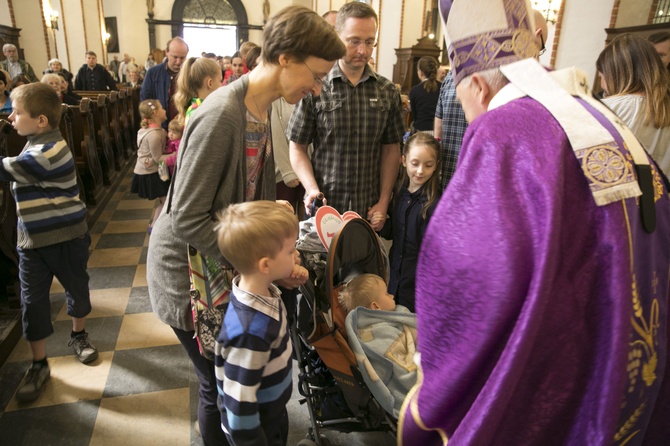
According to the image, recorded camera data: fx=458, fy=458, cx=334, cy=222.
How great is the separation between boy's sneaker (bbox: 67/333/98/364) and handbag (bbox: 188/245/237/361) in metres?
1.32

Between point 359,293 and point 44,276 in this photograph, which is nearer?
point 359,293

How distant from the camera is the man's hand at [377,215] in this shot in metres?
2.26

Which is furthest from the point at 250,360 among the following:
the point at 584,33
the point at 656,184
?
the point at 584,33

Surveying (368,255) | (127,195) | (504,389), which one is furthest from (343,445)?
(127,195)

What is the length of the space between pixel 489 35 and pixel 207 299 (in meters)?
1.01

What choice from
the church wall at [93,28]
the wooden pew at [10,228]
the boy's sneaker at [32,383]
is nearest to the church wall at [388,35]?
the church wall at [93,28]

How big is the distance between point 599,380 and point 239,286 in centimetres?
87

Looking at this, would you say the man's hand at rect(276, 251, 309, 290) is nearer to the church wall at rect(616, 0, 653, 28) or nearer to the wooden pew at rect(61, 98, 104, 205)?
the wooden pew at rect(61, 98, 104, 205)

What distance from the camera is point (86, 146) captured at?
422 centimetres

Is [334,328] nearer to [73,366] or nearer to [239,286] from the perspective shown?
[239,286]

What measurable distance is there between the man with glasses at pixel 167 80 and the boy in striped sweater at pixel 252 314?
359cm

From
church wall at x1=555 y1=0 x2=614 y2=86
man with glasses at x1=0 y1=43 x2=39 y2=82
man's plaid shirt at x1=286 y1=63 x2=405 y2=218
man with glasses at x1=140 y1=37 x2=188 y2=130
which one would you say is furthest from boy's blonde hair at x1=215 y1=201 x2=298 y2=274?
man with glasses at x1=0 y1=43 x2=39 y2=82

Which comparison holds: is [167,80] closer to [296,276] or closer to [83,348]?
[83,348]

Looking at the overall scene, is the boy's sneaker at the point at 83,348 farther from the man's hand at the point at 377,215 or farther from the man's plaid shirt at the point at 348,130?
the man's hand at the point at 377,215
